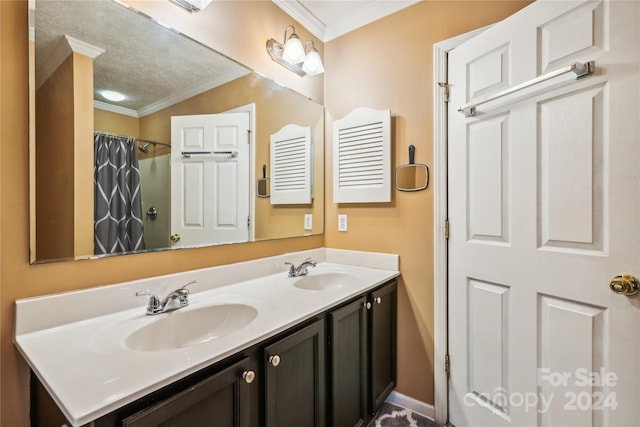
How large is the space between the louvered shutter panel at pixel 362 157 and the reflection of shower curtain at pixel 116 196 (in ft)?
3.82

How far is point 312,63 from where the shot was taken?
1818 millimetres

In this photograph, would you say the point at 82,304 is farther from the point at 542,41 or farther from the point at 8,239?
the point at 542,41

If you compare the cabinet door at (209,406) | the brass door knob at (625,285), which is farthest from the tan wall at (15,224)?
the brass door knob at (625,285)

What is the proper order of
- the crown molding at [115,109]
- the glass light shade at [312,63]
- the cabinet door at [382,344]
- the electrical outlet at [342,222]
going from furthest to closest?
the electrical outlet at [342,222]
the glass light shade at [312,63]
the cabinet door at [382,344]
the crown molding at [115,109]

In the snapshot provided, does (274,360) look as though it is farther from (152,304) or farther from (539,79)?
(539,79)

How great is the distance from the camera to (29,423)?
897 millimetres

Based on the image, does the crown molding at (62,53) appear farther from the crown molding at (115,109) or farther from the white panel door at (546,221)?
the white panel door at (546,221)

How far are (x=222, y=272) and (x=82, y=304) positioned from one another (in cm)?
54

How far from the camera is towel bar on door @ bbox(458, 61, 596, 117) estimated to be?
101 centimetres

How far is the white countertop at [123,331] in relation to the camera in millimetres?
617

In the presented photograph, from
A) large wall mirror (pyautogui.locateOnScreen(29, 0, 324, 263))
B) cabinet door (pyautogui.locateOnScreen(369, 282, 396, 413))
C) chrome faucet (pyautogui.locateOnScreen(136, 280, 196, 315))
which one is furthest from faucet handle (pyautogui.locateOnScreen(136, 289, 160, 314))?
cabinet door (pyautogui.locateOnScreen(369, 282, 396, 413))

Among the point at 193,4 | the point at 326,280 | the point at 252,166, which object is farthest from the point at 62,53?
the point at 326,280

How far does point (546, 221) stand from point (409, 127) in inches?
33.7

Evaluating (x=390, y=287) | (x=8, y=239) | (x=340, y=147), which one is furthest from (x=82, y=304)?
(x=340, y=147)
